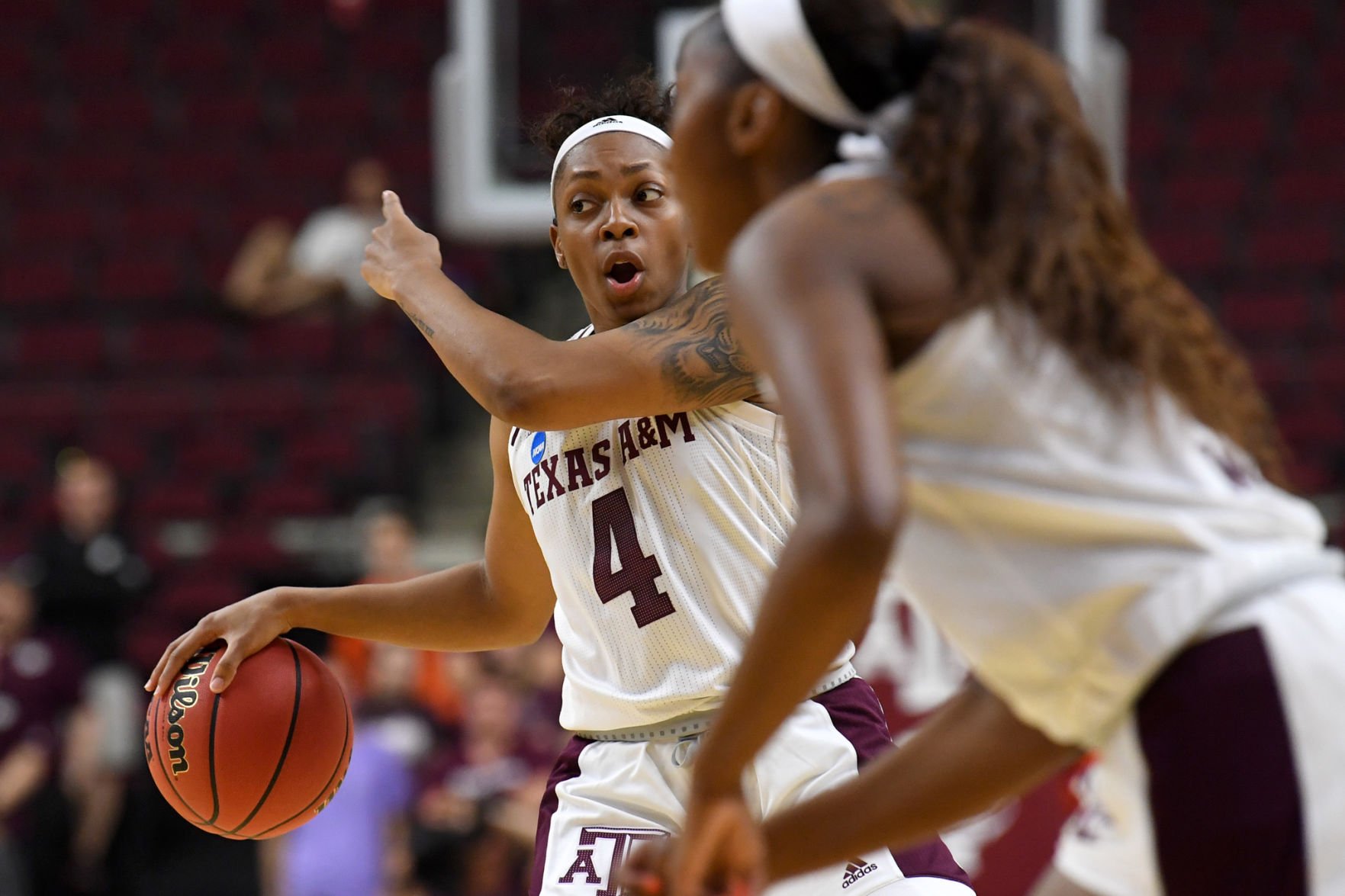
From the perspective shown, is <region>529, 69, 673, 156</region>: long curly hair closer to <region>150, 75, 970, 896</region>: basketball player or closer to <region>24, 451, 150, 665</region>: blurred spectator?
<region>150, 75, 970, 896</region>: basketball player

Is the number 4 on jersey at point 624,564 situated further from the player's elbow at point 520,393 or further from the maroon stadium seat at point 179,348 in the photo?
the maroon stadium seat at point 179,348

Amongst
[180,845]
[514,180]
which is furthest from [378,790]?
[514,180]

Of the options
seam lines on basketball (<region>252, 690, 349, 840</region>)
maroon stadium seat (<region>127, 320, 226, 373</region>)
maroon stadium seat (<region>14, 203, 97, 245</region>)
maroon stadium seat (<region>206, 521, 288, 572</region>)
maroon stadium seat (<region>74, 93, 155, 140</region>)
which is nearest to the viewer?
seam lines on basketball (<region>252, 690, 349, 840</region>)

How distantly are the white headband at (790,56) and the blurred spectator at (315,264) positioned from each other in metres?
8.07

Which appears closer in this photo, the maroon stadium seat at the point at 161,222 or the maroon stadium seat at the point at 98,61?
the maroon stadium seat at the point at 161,222

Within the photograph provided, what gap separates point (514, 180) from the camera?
276 inches

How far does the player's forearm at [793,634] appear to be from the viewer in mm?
1544

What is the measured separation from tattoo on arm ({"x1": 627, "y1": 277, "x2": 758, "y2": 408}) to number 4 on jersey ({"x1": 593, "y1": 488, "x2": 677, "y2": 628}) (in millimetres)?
272

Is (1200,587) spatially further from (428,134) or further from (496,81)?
(428,134)

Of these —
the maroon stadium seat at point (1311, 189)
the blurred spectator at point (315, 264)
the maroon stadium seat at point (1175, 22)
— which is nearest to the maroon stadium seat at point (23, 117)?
the blurred spectator at point (315, 264)

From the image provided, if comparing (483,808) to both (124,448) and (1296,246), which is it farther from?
(1296,246)

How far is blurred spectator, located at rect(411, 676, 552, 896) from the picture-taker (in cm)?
688

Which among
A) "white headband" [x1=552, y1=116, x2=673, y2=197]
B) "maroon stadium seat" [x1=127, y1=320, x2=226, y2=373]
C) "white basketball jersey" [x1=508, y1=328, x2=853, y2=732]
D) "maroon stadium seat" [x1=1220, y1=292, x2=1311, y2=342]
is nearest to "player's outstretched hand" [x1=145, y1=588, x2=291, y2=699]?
"white basketball jersey" [x1=508, y1=328, x2=853, y2=732]

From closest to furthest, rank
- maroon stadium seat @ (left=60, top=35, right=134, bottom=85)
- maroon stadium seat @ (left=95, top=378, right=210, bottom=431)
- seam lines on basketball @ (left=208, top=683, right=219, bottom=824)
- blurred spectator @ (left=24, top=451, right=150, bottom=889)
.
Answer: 1. seam lines on basketball @ (left=208, top=683, right=219, bottom=824)
2. blurred spectator @ (left=24, top=451, right=150, bottom=889)
3. maroon stadium seat @ (left=95, top=378, right=210, bottom=431)
4. maroon stadium seat @ (left=60, top=35, right=134, bottom=85)
